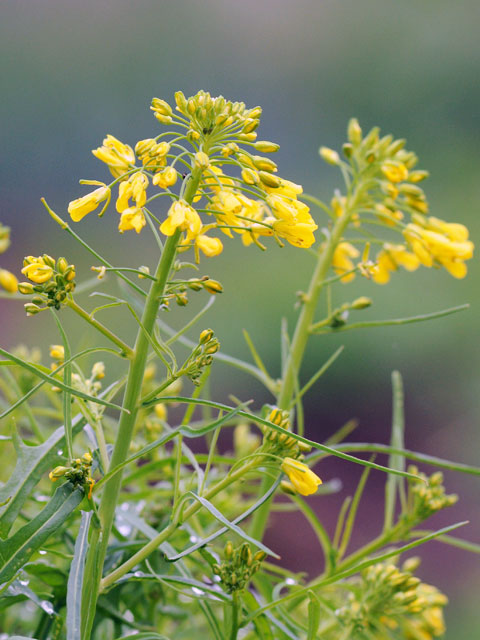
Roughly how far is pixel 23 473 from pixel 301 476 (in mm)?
132

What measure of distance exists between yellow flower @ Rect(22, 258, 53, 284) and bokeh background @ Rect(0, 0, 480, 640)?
124 centimetres

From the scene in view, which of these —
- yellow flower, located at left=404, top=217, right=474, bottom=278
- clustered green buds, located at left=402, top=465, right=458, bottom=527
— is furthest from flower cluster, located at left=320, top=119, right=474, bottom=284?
clustered green buds, located at left=402, top=465, right=458, bottom=527

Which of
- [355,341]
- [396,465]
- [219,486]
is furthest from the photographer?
[355,341]

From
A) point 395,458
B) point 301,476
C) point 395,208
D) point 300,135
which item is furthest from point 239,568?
point 300,135

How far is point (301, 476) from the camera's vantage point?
1.02 feet

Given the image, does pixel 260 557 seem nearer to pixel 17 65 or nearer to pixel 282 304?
pixel 282 304

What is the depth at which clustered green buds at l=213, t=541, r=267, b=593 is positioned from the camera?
33 centimetres

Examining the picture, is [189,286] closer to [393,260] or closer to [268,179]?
[268,179]

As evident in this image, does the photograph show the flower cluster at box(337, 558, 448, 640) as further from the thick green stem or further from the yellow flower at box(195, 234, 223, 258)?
the yellow flower at box(195, 234, 223, 258)

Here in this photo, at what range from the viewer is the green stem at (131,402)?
309 mm

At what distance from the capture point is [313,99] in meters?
2.38

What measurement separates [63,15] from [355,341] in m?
1.71

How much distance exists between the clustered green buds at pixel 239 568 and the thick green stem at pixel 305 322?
11cm

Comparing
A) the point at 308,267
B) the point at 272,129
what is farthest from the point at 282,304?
the point at 272,129
